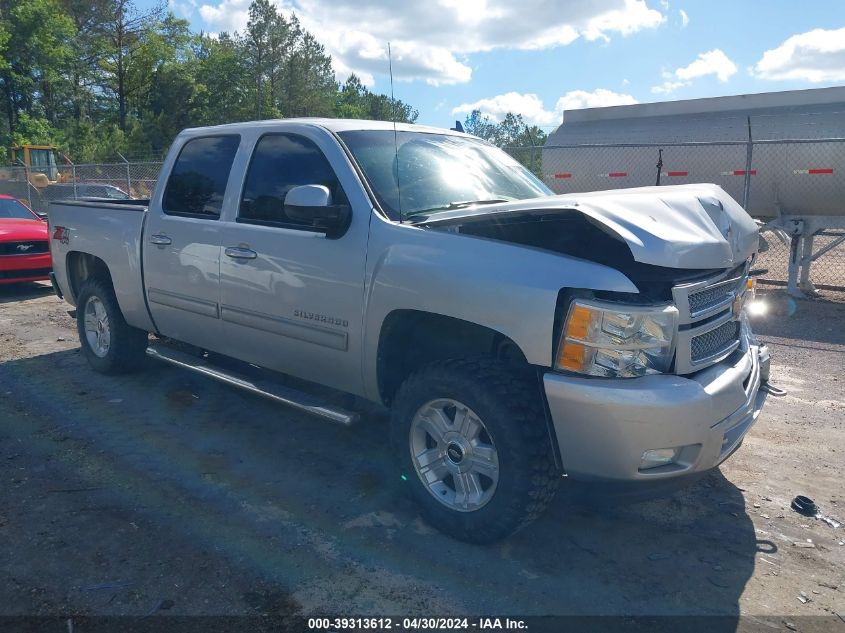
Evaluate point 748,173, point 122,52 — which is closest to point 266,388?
point 748,173

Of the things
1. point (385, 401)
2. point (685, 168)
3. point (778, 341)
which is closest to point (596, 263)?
point (385, 401)

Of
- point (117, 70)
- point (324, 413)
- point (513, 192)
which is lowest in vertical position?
point (324, 413)

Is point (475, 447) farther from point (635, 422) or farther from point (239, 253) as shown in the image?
point (239, 253)

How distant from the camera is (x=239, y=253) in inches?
172

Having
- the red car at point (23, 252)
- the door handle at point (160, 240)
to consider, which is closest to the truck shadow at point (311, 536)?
the door handle at point (160, 240)

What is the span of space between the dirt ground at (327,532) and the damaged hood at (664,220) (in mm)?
1225

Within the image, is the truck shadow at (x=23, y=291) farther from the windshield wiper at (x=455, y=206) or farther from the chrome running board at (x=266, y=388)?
the windshield wiper at (x=455, y=206)

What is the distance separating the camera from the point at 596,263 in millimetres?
2994

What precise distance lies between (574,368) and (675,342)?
46 cm

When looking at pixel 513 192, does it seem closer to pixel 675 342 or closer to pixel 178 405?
pixel 675 342

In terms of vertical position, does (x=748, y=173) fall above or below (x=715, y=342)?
above

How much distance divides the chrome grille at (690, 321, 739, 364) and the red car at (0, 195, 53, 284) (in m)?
9.23

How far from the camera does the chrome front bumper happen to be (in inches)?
111

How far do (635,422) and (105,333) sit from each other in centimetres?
484
